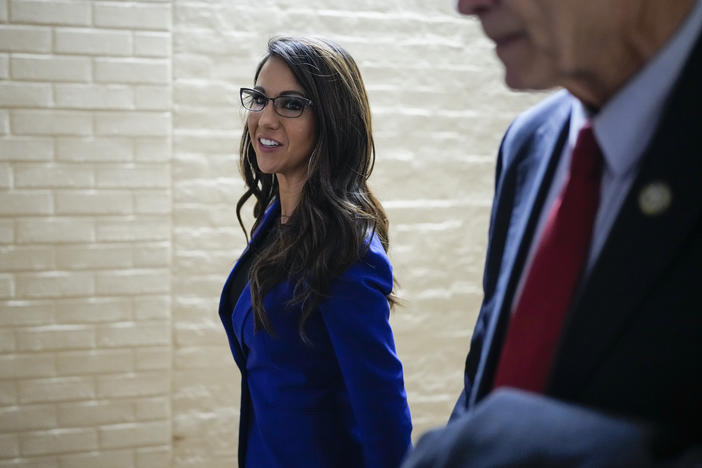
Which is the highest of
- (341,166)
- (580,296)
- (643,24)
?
(643,24)

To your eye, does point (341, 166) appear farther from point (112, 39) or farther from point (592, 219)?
point (112, 39)

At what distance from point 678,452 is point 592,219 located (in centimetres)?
23

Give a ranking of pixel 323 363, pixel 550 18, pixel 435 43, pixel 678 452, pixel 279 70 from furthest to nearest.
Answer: pixel 435 43 → pixel 279 70 → pixel 323 363 → pixel 550 18 → pixel 678 452

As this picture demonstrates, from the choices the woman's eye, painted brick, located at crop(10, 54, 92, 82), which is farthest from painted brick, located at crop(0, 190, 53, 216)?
the woman's eye

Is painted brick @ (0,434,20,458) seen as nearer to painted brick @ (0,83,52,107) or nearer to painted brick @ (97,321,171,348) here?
painted brick @ (97,321,171,348)

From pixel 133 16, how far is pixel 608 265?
9.08 ft

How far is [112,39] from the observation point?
2920 millimetres

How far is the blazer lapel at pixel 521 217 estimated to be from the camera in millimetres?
762

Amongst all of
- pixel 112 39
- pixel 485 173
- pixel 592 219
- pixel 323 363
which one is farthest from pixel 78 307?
pixel 592 219

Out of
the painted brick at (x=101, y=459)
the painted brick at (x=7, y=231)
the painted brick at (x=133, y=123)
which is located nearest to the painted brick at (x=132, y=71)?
the painted brick at (x=133, y=123)

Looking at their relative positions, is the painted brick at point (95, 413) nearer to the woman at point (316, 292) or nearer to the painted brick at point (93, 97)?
the painted brick at point (93, 97)

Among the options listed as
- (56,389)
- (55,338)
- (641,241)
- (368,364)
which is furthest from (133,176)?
(641,241)

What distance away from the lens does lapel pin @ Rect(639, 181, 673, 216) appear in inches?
21.9

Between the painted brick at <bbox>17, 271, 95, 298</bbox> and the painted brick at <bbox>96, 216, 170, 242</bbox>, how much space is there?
189 millimetres
